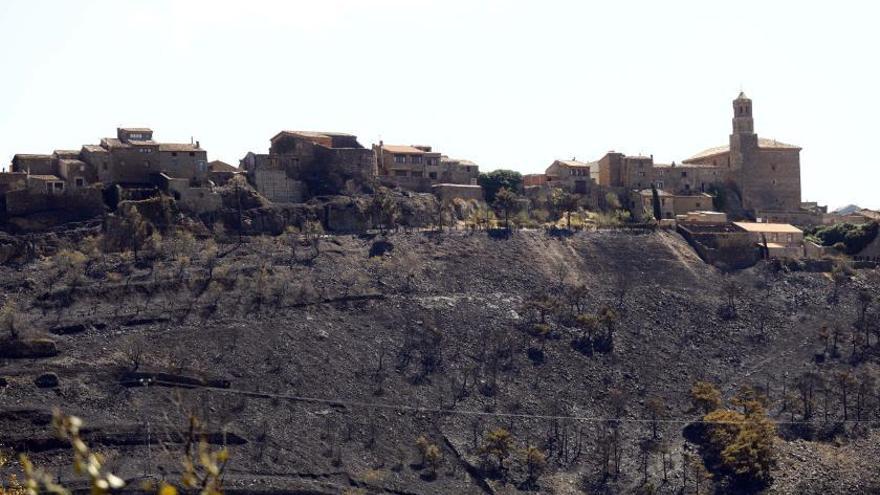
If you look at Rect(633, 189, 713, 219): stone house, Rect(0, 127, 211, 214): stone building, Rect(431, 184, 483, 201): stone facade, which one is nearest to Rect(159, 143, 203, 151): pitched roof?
Rect(0, 127, 211, 214): stone building

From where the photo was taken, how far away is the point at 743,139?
8825 cm

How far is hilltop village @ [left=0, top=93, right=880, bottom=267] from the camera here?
67.6m

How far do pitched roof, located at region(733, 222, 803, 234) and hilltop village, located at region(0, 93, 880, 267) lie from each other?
0.13 metres

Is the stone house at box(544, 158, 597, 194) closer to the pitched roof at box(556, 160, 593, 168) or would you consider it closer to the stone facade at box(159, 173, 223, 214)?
the pitched roof at box(556, 160, 593, 168)

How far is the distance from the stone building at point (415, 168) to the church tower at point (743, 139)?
18.1 meters

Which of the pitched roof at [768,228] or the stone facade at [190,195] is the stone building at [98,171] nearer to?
the stone facade at [190,195]

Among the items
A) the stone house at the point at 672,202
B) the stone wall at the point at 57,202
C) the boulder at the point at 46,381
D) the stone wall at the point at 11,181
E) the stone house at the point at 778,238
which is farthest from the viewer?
the stone house at the point at 672,202

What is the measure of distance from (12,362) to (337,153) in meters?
26.3

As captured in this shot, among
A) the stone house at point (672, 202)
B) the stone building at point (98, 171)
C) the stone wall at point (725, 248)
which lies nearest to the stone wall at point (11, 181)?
the stone building at point (98, 171)

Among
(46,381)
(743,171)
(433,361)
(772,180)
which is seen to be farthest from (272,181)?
(772,180)

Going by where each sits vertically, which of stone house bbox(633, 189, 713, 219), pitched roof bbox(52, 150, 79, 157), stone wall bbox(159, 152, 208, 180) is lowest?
stone house bbox(633, 189, 713, 219)

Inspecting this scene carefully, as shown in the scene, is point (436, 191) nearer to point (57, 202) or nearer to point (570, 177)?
point (570, 177)

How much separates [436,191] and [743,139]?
72.8ft

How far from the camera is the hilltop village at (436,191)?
6756cm
